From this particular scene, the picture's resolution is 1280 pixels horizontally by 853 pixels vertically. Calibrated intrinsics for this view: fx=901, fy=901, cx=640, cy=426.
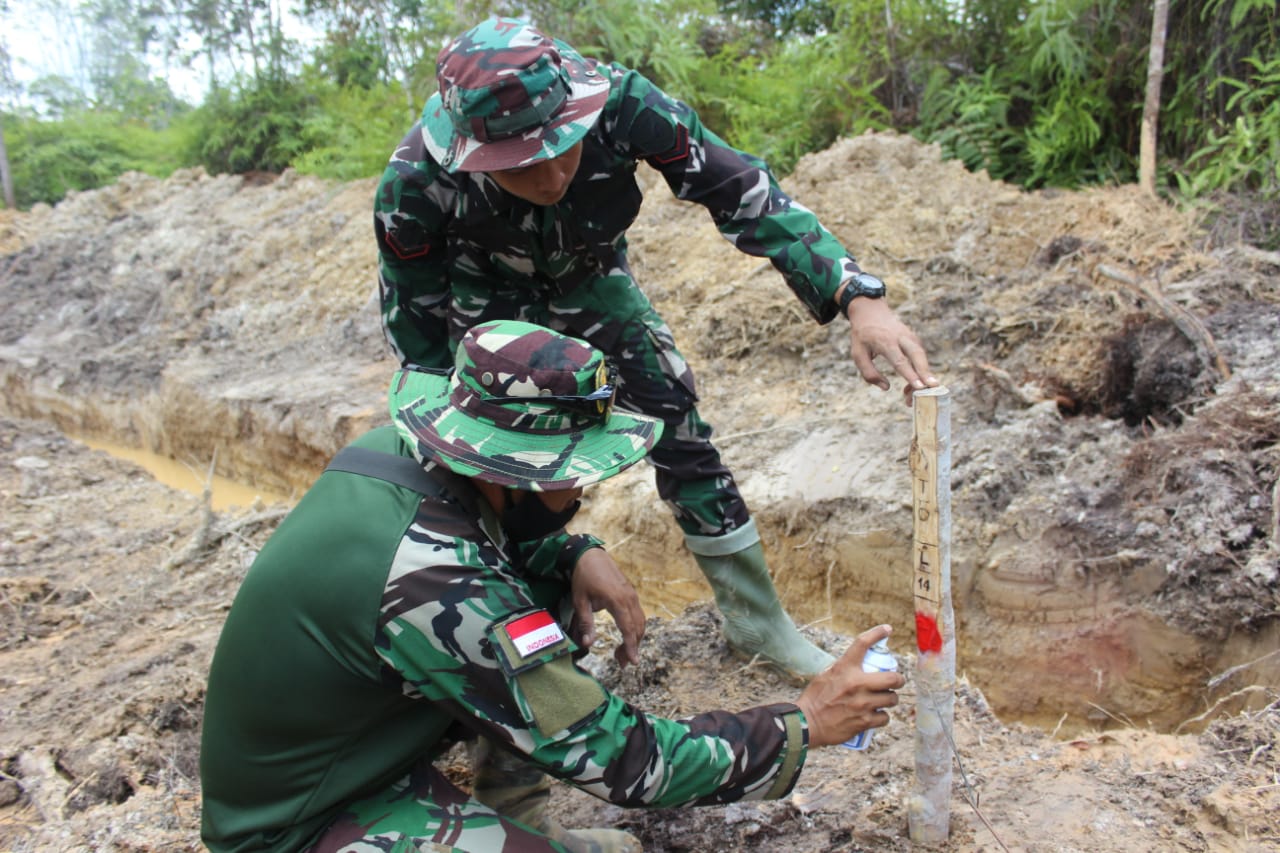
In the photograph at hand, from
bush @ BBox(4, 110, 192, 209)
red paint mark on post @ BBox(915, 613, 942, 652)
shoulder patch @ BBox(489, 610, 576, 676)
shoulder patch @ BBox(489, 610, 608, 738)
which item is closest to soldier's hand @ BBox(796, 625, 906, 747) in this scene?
red paint mark on post @ BBox(915, 613, 942, 652)

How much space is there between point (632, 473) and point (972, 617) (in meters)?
1.81

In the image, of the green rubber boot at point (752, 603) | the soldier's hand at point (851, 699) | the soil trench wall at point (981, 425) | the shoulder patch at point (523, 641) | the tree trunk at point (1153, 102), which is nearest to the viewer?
the shoulder patch at point (523, 641)

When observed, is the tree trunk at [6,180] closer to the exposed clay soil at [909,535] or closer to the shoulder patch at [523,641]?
the exposed clay soil at [909,535]

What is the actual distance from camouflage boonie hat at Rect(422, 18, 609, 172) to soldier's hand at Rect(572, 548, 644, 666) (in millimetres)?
935

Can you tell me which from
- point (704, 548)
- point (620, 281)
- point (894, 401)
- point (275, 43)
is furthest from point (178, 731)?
point (275, 43)

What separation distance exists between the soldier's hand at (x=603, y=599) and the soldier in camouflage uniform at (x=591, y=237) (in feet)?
1.60

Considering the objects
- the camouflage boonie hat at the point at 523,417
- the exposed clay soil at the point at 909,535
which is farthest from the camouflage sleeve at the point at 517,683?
the exposed clay soil at the point at 909,535

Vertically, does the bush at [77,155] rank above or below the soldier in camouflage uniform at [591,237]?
above

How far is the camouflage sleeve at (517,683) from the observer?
4.72 ft

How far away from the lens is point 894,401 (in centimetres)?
432

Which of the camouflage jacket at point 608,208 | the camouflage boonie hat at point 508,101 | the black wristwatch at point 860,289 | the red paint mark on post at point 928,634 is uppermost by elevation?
the camouflage boonie hat at point 508,101

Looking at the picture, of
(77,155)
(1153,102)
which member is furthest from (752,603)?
(77,155)

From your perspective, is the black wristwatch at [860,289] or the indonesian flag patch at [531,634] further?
the black wristwatch at [860,289]

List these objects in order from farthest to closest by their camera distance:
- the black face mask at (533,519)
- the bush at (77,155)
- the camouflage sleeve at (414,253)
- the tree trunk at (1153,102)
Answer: the bush at (77,155)
the tree trunk at (1153,102)
the camouflage sleeve at (414,253)
the black face mask at (533,519)
